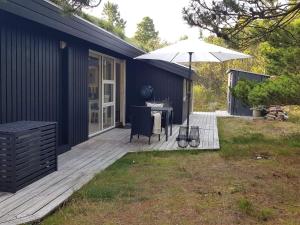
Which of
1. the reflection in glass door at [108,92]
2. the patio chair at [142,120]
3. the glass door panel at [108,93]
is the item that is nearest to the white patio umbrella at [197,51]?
the patio chair at [142,120]

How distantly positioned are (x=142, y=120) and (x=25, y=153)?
349 cm

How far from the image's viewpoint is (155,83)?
36.8 ft

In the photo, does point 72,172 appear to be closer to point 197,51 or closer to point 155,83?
point 197,51

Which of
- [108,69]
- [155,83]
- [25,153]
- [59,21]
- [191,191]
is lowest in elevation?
[191,191]

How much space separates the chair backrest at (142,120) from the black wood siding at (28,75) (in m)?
1.68

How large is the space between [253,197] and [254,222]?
0.76 metres

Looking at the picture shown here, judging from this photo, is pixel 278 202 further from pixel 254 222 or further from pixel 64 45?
pixel 64 45

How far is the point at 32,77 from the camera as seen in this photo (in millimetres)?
5363

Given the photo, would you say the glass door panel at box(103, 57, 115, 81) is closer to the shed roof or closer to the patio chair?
the shed roof

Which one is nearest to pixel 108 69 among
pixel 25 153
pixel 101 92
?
pixel 101 92

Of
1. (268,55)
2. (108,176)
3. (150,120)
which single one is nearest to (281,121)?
(268,55)

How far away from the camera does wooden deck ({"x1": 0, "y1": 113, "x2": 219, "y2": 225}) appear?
3.45 metres

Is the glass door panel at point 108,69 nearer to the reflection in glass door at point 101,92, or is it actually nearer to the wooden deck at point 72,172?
the reflection in glass door at point 101,92

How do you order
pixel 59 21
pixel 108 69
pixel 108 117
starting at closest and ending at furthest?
pixel 59 21 → pixel 108 69 → pixel 108 117
